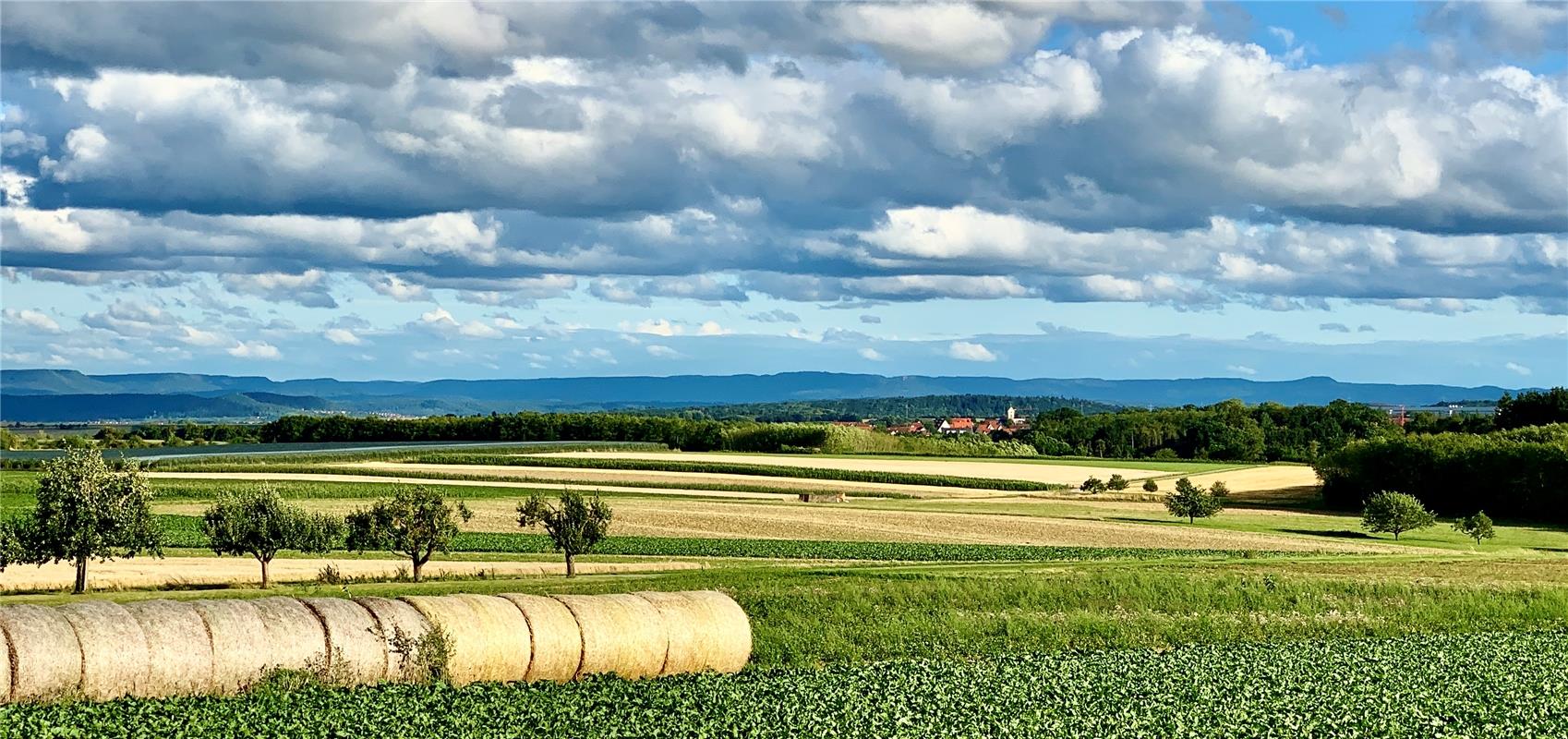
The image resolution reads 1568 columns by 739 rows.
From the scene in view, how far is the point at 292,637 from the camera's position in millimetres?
23891

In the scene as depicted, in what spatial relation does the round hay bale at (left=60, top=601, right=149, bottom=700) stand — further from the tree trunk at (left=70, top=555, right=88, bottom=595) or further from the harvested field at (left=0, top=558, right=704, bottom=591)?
the harvested field at (left=0, top=558, right=704, bottom=591)

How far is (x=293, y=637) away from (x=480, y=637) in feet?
9.96

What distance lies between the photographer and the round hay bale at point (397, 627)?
24562 mm

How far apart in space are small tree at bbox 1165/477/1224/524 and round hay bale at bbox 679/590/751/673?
49.5 m

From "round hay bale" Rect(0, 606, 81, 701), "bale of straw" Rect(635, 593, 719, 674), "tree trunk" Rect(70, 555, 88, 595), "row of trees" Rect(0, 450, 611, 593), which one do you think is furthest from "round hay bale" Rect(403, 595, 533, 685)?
"row of trees" Rect(0, 450, 611, 593)

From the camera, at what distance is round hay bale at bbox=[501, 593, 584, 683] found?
2595 cm

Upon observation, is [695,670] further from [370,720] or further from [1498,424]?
[1498,424]

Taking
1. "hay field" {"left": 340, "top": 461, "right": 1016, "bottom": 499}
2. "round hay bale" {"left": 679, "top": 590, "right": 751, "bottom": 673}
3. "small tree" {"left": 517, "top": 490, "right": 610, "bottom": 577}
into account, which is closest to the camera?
"round hay bale" {"left": 679, "top": 590, "right": 751, "bottom": 673}

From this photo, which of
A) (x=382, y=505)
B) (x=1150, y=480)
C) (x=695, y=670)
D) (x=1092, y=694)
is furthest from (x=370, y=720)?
(x=1150, y=480)

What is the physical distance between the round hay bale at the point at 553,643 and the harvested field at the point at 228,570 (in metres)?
21.2

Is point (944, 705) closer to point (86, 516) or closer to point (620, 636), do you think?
point (620, 636)

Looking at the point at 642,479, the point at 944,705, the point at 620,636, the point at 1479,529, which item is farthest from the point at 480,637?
the point at 642,479

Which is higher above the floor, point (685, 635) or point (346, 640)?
point (346, 640)

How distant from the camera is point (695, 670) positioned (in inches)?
1088
